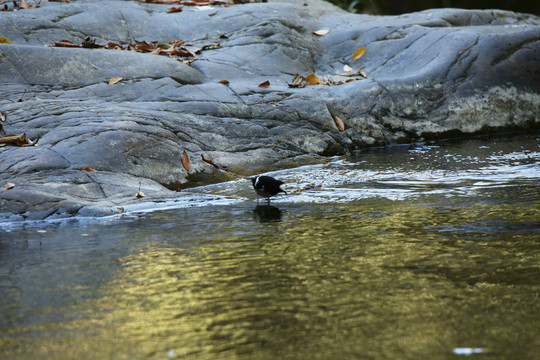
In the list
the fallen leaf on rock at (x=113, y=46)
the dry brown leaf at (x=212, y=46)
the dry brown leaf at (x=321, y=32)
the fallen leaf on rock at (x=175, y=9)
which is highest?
the fallen leaf on rock at (x=175, y=9)

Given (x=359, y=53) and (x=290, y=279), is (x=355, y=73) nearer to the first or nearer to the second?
(x=359, y=53)

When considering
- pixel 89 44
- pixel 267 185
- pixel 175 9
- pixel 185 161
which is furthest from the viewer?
pixel 175 9

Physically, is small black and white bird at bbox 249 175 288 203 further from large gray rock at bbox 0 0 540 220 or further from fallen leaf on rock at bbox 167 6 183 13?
fallen leaf on rock at bbox 167 6 183 13

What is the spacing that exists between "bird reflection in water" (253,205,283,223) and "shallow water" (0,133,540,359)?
0.01 meters

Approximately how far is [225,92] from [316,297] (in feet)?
19.8

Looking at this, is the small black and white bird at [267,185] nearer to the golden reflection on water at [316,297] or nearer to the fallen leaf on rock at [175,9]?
the golden reflection on water at [316,297]

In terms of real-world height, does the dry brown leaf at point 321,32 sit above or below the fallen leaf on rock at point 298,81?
above

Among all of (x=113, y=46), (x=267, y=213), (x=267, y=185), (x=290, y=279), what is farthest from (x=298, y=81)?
(x=290, y=279)

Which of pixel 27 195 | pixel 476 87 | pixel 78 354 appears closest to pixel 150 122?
pixel 27 195

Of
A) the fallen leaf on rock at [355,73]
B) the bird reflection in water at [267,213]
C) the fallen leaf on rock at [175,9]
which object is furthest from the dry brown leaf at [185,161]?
the fallen leaf on rock at [175,9]

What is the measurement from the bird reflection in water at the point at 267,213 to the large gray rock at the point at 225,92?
40.5 inches

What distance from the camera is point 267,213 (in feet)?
18.8

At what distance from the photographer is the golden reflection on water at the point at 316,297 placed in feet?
9.13

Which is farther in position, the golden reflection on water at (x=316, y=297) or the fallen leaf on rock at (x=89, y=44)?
the fallen leaf on rock at (x=89, y=44)
